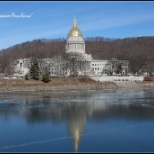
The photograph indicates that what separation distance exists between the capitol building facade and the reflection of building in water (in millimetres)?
36176

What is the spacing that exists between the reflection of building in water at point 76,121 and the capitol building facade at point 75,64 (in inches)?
1424

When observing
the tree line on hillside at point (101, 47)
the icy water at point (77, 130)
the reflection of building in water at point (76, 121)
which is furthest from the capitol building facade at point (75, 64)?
the icy water at point (77, 130)

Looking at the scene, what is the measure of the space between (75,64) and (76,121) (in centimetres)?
4514

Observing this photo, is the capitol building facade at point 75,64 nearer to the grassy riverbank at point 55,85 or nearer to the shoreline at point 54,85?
the grassy riverbank at point 55,85

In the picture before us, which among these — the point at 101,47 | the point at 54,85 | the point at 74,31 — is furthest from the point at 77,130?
the point at 101,47

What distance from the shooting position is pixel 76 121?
68.4 feet

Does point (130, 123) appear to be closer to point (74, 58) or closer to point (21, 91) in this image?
point (21, 91)

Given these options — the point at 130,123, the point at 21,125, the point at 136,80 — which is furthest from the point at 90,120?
the point at 136,80

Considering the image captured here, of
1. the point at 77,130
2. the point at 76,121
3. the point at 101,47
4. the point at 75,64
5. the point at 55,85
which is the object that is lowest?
the point at 77,130

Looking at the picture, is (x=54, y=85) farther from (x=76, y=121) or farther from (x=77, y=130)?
(x=77, y=130)

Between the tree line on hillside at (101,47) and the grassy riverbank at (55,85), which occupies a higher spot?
the tree line on hillside at (101,47)

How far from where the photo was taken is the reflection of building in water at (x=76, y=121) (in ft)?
55.1

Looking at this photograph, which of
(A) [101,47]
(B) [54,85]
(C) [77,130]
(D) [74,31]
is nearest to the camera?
(C) [77,130]

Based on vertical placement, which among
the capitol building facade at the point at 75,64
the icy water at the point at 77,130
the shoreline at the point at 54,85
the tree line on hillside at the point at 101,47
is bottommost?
the icy water at the point at 77,130
